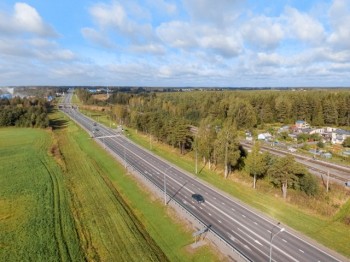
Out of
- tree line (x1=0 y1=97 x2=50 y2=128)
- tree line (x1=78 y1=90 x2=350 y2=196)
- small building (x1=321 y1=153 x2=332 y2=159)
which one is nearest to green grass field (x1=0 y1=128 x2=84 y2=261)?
tree line (x1=78 y1=90 x2=350 y2=196)

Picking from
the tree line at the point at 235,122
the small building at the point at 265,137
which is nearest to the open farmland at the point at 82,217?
the tree line at the point at 235,122

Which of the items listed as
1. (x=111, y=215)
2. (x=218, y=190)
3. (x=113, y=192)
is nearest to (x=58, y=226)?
(x=111, y=215)

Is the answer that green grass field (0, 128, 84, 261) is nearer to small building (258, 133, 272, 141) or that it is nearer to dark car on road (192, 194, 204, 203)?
dark car on road (192, 194, 204, 203)

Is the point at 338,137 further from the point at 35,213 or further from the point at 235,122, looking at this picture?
the point at 35,213

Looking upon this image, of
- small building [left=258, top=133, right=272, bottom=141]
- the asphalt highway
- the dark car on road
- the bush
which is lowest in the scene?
small building [left=258, top=133, right=272, bottom=141]

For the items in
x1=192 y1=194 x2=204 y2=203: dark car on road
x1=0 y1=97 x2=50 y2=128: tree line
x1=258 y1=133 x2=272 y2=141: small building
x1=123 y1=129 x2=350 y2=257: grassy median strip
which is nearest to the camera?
x1=123 y1=129 x2=350 y2=257: grassy median strip

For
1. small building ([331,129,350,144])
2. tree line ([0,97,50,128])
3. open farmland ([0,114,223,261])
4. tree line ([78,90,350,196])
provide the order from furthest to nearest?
tree line ([0,97,50,128]) → small building ([331,129,350,144]) → tree line ([78,90,350,196]) → open farmland ([0,114,223,261])
